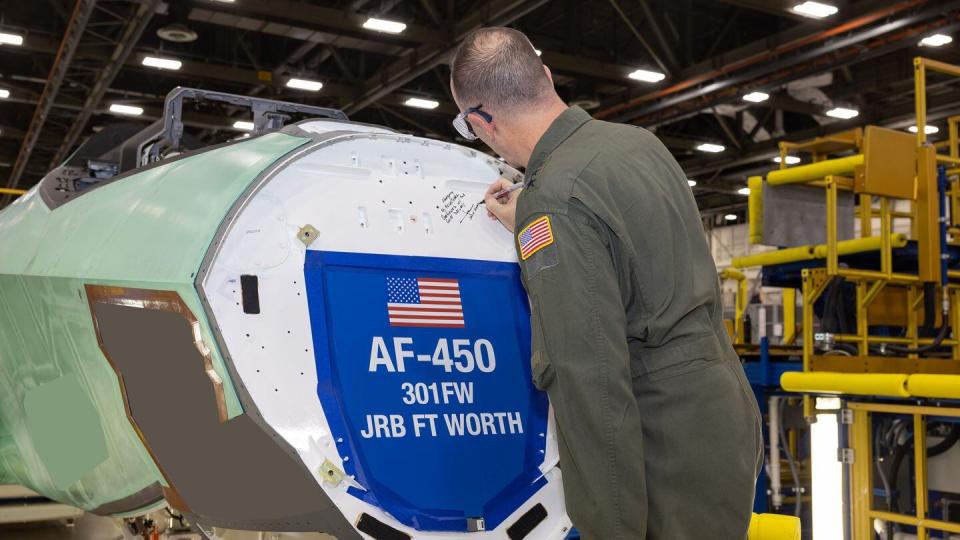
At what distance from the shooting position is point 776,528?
3.32 metres

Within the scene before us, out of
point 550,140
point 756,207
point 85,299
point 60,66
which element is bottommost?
point 85,299

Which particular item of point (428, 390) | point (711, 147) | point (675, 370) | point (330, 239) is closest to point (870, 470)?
point (428, 390)

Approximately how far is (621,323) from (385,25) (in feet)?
38.3

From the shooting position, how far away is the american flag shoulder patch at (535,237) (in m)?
1.87

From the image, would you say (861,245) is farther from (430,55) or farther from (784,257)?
(430,55)

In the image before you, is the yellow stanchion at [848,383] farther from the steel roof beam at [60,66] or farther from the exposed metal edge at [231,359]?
the steel roof beam at [60,66]

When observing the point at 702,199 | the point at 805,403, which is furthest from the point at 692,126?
the point at 805,403

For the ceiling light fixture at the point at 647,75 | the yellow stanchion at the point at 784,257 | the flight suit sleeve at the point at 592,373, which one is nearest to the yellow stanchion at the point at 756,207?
the yellow stanchion at the point at 784,257

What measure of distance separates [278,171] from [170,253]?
1.14ft

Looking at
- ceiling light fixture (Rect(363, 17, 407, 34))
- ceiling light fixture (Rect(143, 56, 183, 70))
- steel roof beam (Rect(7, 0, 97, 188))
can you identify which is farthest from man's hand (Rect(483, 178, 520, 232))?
ceiling light fixture (Rect(143, 56, 183, 70))

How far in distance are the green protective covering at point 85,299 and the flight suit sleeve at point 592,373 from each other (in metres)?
0.84

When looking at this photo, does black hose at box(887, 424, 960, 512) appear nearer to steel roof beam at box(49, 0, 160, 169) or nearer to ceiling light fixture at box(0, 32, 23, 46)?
steel roof beam at box(49, 0, 160, 169)

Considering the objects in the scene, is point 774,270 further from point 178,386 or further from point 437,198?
point 178,386

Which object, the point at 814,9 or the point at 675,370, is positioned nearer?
the point at 675,370
